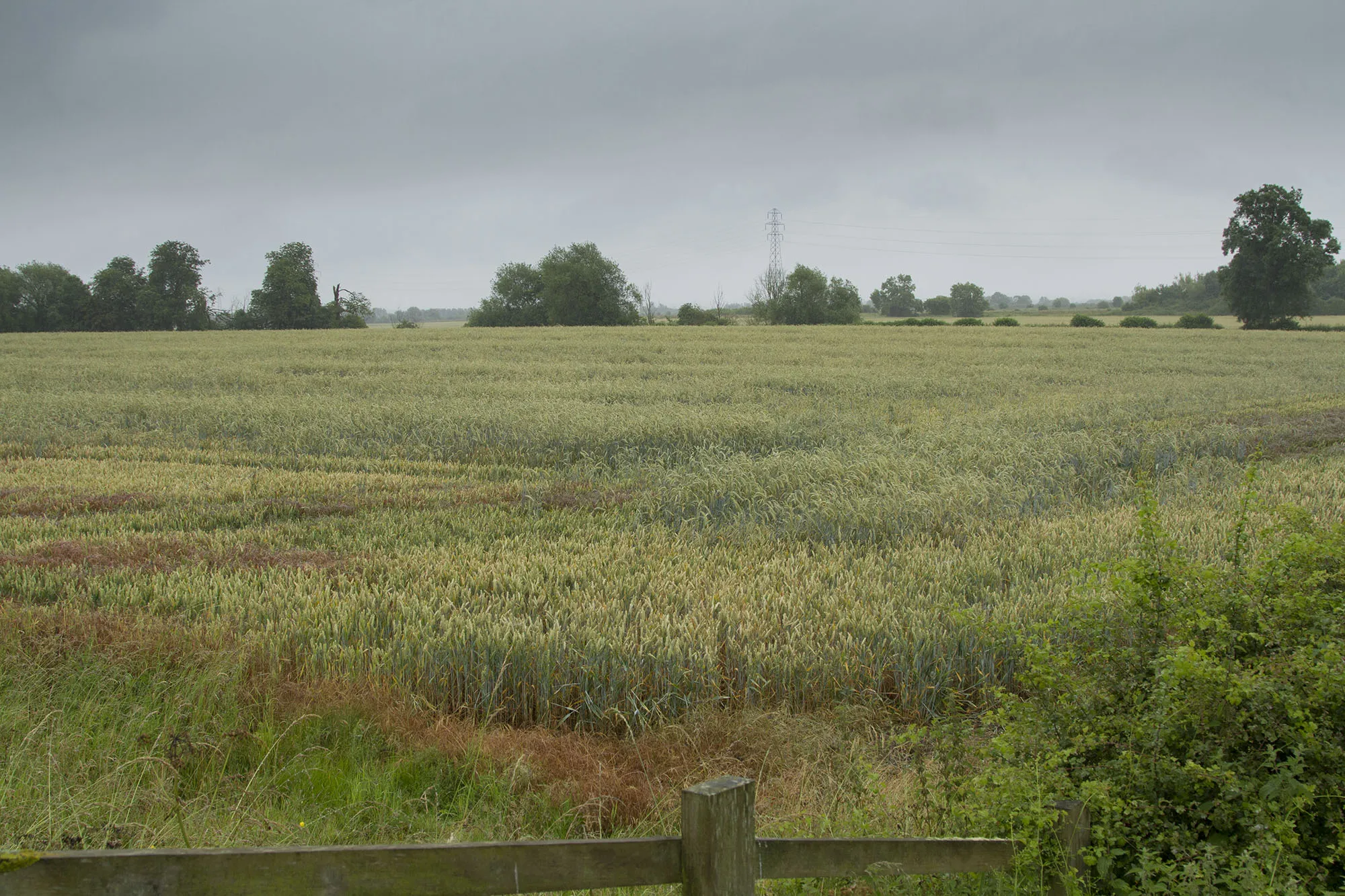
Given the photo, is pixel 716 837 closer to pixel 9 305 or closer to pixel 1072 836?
pixel 1072 836

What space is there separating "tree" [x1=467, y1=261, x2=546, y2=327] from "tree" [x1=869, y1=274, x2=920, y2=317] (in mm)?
52986

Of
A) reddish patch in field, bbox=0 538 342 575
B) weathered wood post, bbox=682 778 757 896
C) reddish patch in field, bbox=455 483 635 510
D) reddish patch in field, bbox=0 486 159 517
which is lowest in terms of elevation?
reddish patch in field, bbox=455 483 635 510

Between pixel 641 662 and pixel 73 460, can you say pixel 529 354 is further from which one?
pixel 641 662

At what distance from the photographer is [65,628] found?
231 inches

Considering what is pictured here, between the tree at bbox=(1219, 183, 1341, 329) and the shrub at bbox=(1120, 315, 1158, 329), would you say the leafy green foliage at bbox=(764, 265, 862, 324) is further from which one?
the tree at bbox=(1219, 183, 1341, 329)

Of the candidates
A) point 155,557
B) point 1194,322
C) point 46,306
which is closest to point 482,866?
point 155,557

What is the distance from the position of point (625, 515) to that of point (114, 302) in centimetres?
8420

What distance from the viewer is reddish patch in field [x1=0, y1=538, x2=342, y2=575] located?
7.39 metres

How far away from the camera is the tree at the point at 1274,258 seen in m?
70.9

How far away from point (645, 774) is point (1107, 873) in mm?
2144

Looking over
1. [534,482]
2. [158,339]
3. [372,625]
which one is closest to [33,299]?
[158,339]

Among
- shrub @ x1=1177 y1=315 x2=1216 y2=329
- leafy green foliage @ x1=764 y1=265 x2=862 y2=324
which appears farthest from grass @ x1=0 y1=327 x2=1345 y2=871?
leafy green foliage @ x1=764 y1=265 x2=862 y2=324

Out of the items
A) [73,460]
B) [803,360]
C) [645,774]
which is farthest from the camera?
[803,360]

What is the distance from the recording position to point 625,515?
1020 centimetres
